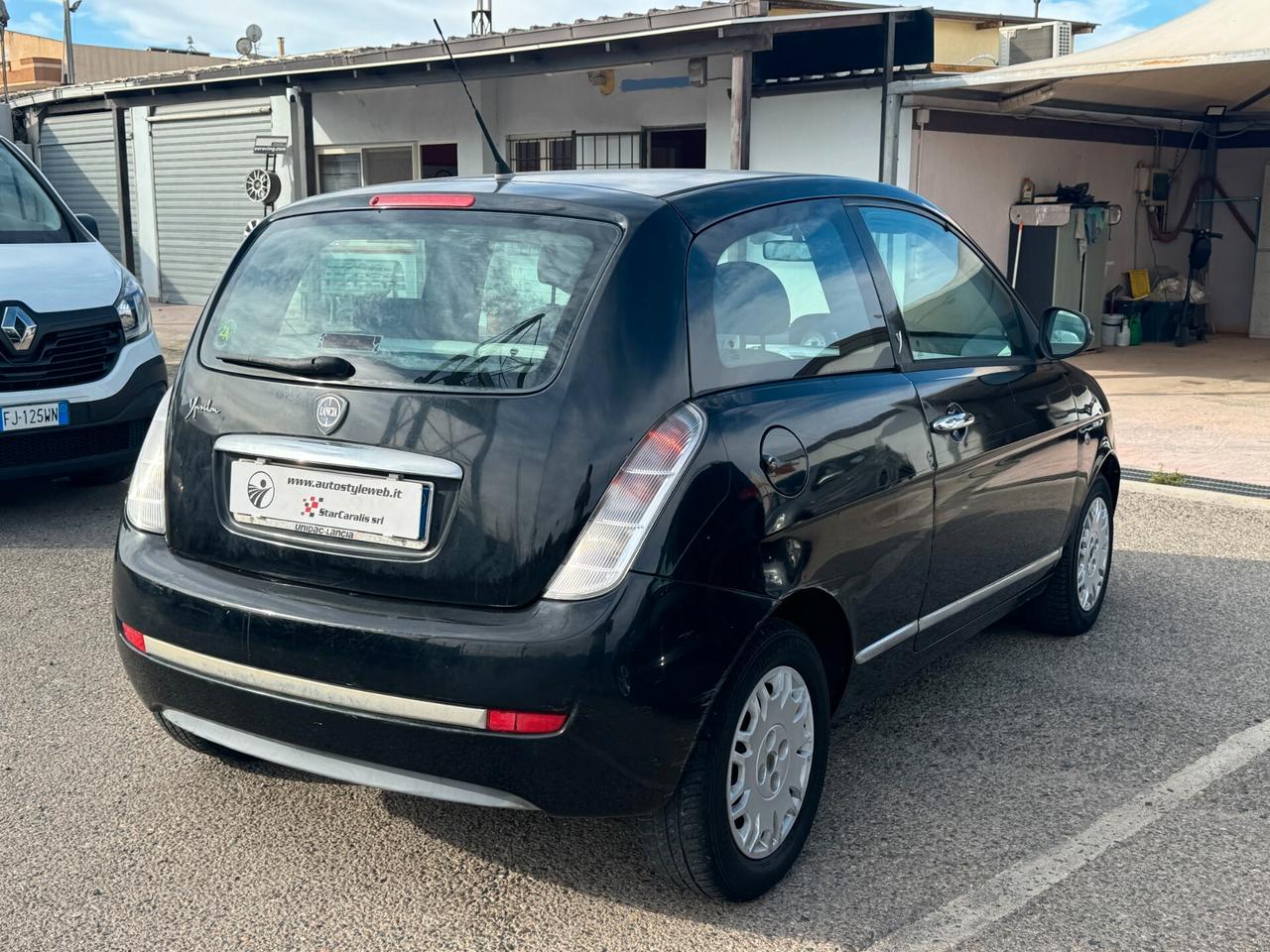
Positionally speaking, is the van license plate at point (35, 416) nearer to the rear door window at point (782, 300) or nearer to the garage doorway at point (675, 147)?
the rear door window at point (782, 300)

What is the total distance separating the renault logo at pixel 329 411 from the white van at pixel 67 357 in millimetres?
4078

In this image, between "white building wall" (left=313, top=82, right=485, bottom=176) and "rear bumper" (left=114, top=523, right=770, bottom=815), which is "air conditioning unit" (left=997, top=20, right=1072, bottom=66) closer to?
"white building wall" (left=313, top=82, right=485, bottom=176)

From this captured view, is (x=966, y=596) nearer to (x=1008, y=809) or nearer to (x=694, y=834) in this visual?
(x=1008, y=809)

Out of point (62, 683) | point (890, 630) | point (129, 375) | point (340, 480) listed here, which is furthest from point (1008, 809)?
point (129, 375)

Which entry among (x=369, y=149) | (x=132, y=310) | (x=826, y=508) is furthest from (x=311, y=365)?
(x=369, y=149)

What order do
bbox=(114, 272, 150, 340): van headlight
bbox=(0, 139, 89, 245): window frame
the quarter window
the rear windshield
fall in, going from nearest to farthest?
1. the rear windshield
2. the quarter window
3. bbox=(114, 272, 150, 340): van headlight
4. bbox=(0, 139, 89, 245): window frame

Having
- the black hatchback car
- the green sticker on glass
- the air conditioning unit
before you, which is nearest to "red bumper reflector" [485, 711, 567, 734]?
the black hatchback car

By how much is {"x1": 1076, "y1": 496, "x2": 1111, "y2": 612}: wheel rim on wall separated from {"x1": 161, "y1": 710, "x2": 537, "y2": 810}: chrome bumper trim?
2906 millimetres

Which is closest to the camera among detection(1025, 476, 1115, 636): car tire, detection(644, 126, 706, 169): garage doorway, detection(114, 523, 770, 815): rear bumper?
detection(114, 523, 770, 815): rear bumper

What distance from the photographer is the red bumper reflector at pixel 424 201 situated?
3195 millimetres

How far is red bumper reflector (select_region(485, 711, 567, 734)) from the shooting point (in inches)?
106

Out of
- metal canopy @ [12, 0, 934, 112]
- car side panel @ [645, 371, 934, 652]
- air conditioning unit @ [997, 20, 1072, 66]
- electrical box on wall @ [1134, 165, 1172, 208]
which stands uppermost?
air conditioning unit @ [997, 20, 1072, 66]

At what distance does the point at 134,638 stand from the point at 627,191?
1.63 meters

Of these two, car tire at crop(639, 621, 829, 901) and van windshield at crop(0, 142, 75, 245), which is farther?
van windshield at crop(0, 142, 75, 245)
